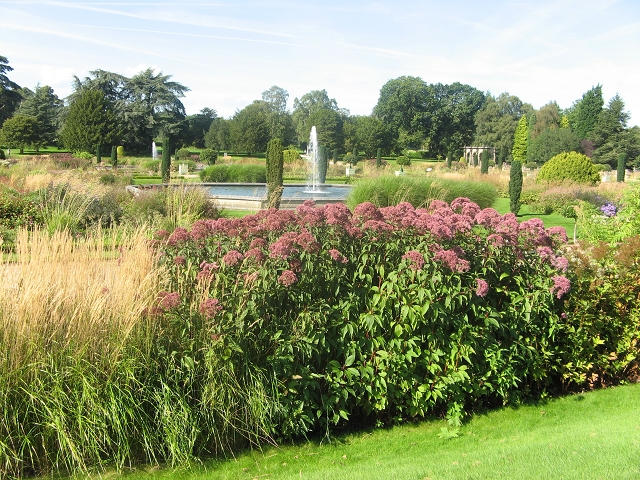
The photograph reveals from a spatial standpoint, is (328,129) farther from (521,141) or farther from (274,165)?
(274,165)

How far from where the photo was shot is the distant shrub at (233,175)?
2480 centimetres

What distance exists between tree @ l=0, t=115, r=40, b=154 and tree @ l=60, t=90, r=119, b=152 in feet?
7.25

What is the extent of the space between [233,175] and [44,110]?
30.7 meters

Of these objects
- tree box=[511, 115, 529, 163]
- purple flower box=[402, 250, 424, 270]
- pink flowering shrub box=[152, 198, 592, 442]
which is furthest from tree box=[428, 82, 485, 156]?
purple flower box=[402, 250, 424, 270]

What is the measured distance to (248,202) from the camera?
1541cm

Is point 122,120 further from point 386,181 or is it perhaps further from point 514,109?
point 514,109

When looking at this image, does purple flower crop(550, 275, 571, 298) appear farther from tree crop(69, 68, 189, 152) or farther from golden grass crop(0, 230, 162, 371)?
tree crop(69, 68, 189, 152)

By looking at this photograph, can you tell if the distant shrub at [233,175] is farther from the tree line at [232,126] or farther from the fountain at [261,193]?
the tree line at [232,126]

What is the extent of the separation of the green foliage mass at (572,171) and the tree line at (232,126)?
2065cm

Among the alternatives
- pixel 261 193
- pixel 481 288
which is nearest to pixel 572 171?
pixel 261 193

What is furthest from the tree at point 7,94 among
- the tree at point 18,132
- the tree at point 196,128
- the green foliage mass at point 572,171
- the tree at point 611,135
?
the tree at point 611,135

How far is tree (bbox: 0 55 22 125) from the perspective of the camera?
152 feet

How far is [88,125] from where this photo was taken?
4219 cm

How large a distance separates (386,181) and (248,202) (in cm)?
455
